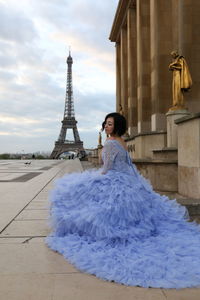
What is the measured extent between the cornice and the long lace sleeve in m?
26.1

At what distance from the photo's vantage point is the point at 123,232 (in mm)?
3760

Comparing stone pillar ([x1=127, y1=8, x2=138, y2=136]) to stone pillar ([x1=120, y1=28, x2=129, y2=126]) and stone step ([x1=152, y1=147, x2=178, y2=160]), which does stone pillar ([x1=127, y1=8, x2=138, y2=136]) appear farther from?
stone step ([x1=152, y1=147, x2=178, y2=160])

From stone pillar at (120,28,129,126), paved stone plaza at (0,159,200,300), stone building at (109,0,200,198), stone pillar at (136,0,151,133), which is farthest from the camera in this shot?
stone pillar at (120,28,129,126)

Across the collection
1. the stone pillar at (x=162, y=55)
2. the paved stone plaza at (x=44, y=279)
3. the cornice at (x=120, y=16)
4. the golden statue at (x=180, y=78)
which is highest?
the cornice at (x=120, y=16)

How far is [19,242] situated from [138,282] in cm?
185

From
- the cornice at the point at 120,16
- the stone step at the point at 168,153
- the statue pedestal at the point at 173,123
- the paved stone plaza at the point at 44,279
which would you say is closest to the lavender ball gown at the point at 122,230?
the paved stone plaza at the point at 44,279

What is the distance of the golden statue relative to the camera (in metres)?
11.6

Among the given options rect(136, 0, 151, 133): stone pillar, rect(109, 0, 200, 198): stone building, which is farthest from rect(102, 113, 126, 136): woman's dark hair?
rect(136, 0, 151, 133): stone pillar

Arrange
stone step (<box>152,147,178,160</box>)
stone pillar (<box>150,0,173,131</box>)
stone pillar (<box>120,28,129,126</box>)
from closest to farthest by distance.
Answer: stone step (<box>152,147,178,160</box>) < stone pillar (<box>150,0,173,131</box>) < stone pillar (<box>120,28,129,126</box>)

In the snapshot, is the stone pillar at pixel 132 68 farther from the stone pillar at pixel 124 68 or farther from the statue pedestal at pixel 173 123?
the statue pedestal at pixel 173 123

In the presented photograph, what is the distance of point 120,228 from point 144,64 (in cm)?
2042

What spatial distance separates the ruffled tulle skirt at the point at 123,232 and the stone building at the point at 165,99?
3594 millimetres

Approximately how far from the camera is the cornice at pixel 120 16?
93.8 ft

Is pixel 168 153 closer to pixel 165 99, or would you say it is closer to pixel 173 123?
pixel 173 123
